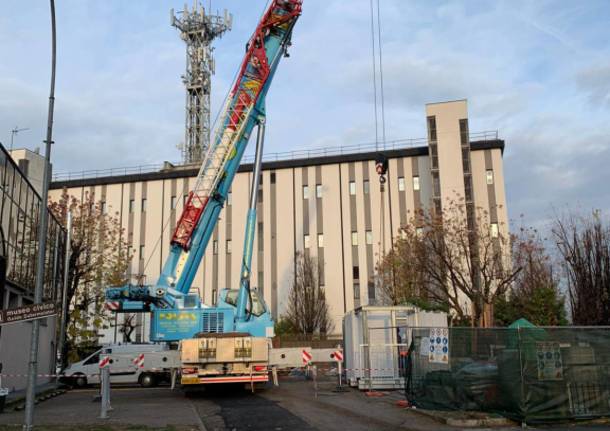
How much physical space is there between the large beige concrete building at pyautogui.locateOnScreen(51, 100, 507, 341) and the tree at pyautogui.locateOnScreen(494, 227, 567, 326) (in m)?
6.86

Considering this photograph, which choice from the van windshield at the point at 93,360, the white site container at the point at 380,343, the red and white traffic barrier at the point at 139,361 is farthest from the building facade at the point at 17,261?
the white site container at the point at 380,343

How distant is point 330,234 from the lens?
1907 inches

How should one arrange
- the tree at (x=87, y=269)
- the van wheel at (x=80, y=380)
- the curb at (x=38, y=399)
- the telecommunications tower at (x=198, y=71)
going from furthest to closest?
the telecommunications tower at (x=198, y=71) < the tree at (x=87, y=269) < the van wheel at (x=80, y=380) < the curb at (x=38, y=399)

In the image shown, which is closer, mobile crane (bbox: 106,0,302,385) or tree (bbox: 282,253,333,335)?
mobile crane (bbox: 106,0,302,385)

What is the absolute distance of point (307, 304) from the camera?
46.0m

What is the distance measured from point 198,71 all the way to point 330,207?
30.9 meters

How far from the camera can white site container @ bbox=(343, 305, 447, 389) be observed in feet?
69.1

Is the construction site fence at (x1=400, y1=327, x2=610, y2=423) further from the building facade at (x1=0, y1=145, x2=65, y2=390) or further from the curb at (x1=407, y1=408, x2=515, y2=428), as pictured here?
the building facade at (x1=0, y1=145, x2=65, y2=390)

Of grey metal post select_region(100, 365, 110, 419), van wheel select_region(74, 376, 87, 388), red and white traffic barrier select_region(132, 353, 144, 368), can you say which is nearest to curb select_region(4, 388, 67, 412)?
van wheel select_region(74, 376, 87, 388)

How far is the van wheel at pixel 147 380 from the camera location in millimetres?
26672

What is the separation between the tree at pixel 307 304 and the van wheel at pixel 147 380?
1977 centimetres

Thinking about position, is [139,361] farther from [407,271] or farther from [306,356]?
[407,271]

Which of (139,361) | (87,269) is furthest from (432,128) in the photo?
(139,361)

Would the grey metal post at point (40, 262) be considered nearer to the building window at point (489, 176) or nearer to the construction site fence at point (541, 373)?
the construction site fence at point (541, 373)
